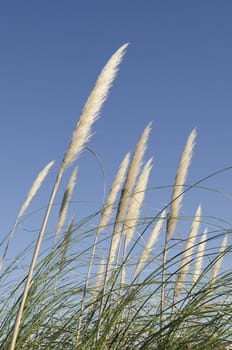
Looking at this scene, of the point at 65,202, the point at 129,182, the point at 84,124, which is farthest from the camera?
the point at 65,202

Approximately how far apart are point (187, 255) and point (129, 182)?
0.56 meters

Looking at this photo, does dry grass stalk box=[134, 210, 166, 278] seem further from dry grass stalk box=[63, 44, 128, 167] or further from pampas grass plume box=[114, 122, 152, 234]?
dry grass stalk box=[63, 44, 128, 167]

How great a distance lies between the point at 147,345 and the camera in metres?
2.34

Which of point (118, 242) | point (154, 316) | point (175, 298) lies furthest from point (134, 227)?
point (154, 316)

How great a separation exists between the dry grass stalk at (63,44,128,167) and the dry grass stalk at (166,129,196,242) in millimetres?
757

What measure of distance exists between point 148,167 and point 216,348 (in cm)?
136

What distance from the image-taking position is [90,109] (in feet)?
7.16

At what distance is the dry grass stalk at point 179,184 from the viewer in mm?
3059

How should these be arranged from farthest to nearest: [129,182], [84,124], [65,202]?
1. [65,202]
2. [129,182]
3. [84,124]

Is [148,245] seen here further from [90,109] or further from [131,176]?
[90,109]

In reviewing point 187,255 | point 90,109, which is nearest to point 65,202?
point 187,255

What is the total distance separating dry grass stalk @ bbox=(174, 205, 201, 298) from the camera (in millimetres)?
2648

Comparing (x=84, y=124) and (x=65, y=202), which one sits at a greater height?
(x=65, y=202)

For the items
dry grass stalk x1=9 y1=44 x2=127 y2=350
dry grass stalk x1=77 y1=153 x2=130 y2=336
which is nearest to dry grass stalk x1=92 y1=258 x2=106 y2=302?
dry grass stalk x1=77 y1=153 x2=130 y2=336
